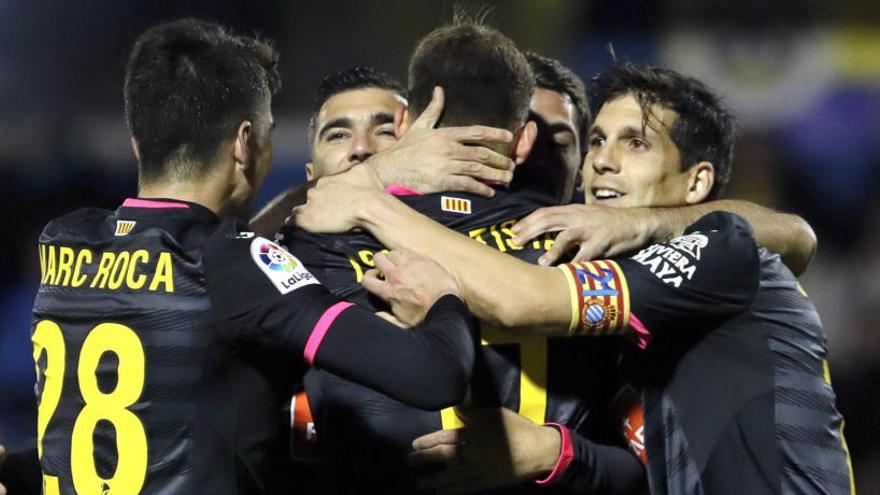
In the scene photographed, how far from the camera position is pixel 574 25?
9250mm

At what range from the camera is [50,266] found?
132 inches

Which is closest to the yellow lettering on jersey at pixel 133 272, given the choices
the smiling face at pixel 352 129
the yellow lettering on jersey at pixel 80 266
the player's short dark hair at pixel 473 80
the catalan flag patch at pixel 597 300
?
the yellow lettering on jersey at pixel 80 266

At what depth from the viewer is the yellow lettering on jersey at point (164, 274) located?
3.11 m

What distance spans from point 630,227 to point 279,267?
1122 mm

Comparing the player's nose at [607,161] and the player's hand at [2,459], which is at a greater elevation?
the player's nose at [607,161]

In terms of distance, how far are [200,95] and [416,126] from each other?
0.64 m

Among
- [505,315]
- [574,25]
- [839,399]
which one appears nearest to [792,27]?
[574,25]

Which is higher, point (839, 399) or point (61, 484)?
point (61, 484)

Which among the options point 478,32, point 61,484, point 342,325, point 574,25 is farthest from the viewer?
point 574,25

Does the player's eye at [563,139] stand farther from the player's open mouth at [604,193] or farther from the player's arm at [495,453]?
the player's arm at [495,453]

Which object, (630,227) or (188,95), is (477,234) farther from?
(188,95)

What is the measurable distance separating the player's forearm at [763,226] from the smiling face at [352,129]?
5.43 feet

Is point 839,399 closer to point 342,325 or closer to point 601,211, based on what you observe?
point 601,211

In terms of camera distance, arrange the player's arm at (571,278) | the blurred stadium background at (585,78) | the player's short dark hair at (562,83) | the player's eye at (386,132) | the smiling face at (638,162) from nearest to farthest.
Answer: the player's arm at (571,278), the smiling face at (638,162), the player's short dark hair at (562,83), the player's eye at (386,132), the blurred stadium background at (585,78)
